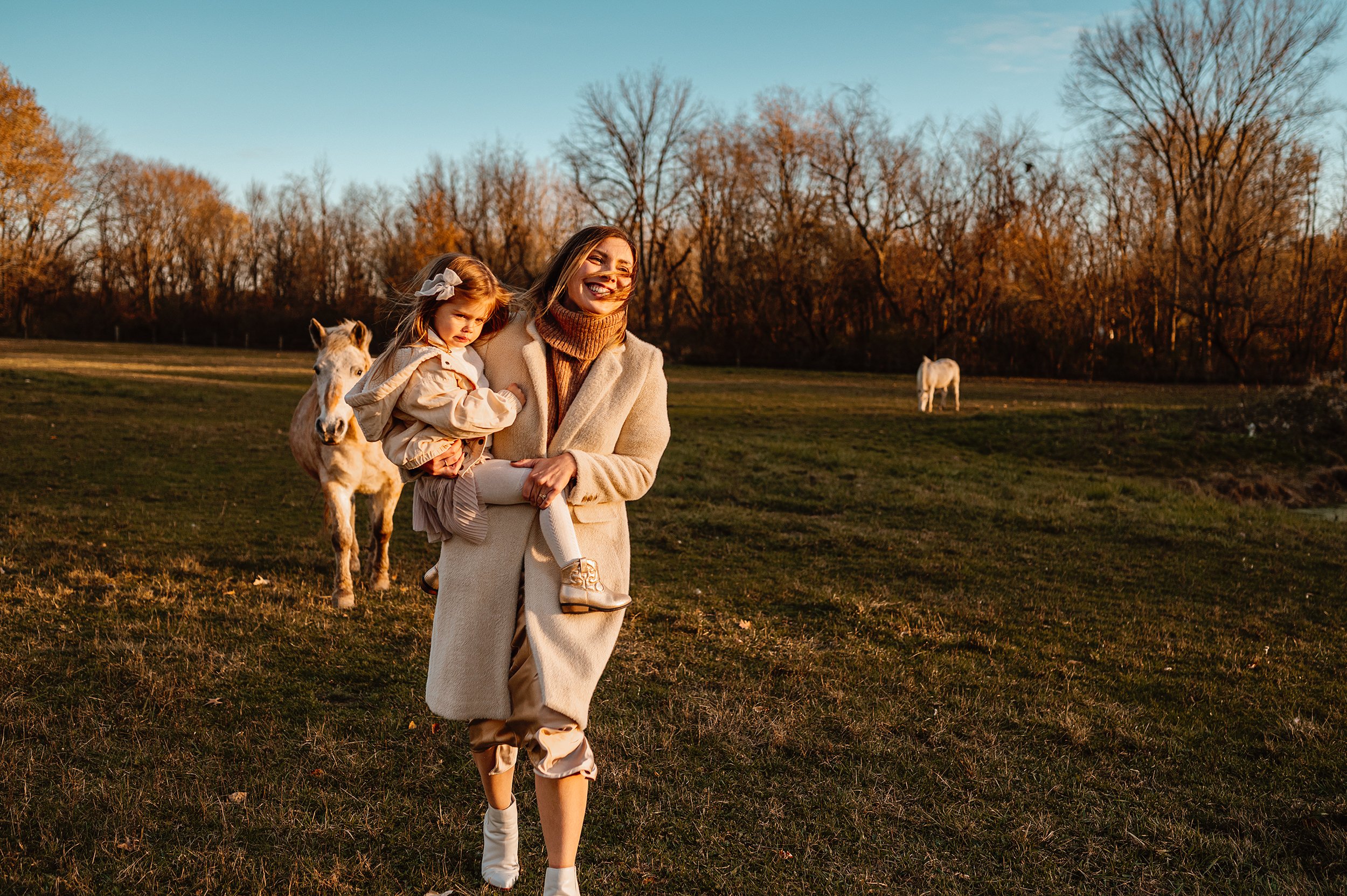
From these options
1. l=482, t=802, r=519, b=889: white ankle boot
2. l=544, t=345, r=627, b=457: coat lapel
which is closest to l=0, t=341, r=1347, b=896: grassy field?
l=482, t=802, r=519, b=889: white ankle boot

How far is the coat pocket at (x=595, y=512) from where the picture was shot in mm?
2719

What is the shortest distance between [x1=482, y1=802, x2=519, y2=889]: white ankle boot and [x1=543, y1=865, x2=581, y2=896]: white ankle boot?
1.00ft

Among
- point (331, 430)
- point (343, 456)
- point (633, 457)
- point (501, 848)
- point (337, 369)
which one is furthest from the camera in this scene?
point (343, 456)

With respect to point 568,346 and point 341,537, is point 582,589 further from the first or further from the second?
point 341,537

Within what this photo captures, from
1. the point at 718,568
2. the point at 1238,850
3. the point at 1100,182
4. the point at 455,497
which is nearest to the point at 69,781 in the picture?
the point at 455,497

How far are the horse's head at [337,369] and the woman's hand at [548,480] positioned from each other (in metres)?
2.86

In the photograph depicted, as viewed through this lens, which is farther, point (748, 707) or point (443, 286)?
point (748, 707)

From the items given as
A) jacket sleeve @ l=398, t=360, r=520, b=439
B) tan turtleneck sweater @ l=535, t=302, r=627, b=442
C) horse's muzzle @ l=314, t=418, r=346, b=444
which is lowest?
horse's muzzle @ l=314, t=418, r=346, b=444

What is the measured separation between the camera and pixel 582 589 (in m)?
2.59

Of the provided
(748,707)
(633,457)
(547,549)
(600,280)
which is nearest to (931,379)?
(748,707)

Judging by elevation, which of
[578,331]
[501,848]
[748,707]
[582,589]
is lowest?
[748,707]

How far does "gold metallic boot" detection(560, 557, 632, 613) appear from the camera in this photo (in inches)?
→ 102

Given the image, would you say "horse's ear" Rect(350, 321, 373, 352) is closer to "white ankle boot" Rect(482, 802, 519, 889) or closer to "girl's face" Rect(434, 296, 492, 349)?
"girl's face" Rect(434, 296, 492, 349)

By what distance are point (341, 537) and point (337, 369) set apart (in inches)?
57.8
